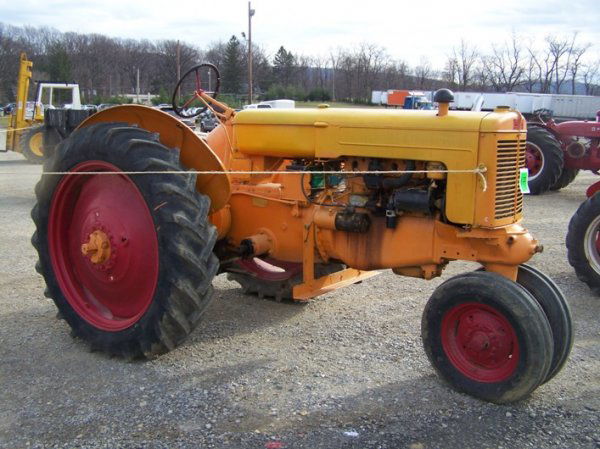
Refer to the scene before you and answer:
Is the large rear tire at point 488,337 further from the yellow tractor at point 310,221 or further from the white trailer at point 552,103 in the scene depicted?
the white trailer at point 552,103

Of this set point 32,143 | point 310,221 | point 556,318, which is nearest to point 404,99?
point 32,143

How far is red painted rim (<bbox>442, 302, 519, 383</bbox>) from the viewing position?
3.31m

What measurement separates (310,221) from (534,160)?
8946 millimetres

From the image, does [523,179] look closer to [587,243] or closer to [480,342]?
[480,342]

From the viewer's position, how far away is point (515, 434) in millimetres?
3111

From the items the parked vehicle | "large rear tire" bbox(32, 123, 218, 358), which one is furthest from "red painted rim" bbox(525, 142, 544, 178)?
the parked vehicle

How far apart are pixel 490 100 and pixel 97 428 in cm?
3953

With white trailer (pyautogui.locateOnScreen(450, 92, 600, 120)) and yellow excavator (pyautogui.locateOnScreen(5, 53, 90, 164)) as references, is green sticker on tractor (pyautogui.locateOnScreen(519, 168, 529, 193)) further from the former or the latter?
white trailer (pyautogui.locateOnScreen(450, 92, 600, 120))

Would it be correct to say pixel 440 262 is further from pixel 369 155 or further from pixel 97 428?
pixel 97 428

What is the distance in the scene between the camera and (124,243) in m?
3.96

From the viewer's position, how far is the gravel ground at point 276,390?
3.09 m

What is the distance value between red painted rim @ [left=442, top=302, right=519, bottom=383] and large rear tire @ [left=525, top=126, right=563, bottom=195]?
9.16 m

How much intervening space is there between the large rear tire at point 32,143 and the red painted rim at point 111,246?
13.2m

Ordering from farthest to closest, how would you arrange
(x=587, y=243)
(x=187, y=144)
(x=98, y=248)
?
(x=587, y=243) < (x=187, y=144) < (x=98, y=248)
